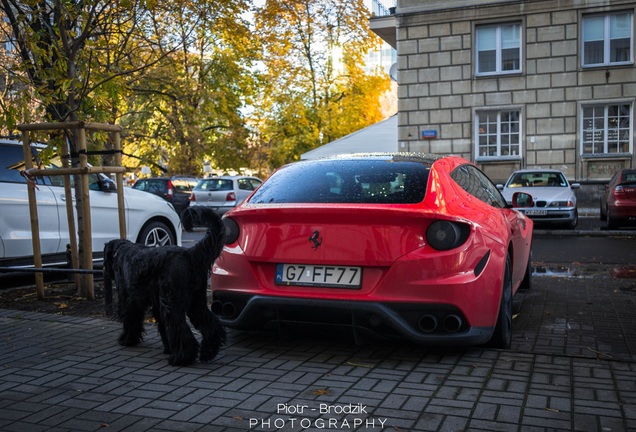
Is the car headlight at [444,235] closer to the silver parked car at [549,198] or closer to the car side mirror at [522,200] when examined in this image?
the car side mirror at [522,200]

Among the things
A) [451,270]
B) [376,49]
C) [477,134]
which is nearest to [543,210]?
[477,134]

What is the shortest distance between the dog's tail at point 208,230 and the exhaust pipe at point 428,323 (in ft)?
4.75

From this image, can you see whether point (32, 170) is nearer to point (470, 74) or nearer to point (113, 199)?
point (113, 199)

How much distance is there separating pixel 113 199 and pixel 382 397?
23.3 feet

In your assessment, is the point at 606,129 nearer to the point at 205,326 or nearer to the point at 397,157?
the point at 397,157

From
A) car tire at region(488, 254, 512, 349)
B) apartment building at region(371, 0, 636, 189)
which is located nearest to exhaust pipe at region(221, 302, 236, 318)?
car tire at region(488, 254, 512, 349)

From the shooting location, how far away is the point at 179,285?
16.3ft

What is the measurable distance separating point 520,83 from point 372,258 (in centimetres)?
2301

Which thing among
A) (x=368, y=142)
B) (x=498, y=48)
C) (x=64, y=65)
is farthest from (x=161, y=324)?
(x=498, y=48)

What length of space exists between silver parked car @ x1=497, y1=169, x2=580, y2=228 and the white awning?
4349 millimetres

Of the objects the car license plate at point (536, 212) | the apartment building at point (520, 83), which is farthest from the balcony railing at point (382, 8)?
the car license plate at point (536, 212)

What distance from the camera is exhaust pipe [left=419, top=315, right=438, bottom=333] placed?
16.2 feet

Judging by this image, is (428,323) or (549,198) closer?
(428,323)

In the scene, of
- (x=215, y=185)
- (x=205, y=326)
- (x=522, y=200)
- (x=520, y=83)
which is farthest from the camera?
(x=215, y=185)
